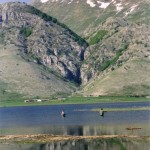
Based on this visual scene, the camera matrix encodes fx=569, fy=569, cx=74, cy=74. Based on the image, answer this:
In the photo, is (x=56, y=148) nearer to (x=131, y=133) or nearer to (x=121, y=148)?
(x=121, y=148)

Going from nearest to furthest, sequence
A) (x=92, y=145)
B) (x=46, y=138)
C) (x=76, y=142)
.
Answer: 1. (x=92, y=145)
2. (x=76, y=142)
3. (x=46, y=138)

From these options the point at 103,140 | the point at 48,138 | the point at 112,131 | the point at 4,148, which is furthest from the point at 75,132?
the point at 4,148

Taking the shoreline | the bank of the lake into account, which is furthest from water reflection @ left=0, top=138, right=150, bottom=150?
the shoreline

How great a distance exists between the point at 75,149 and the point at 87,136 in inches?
792

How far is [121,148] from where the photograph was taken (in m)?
79.2

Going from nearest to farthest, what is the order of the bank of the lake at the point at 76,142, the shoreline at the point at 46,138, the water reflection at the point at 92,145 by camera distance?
the water reflection at the point at 92,145, the bank of the lake at the point at 76,142, the shoreline at the point at 46,138

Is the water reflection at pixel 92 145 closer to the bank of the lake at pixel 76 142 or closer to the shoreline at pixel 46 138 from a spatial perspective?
the bank of the lake at pixel 76 142

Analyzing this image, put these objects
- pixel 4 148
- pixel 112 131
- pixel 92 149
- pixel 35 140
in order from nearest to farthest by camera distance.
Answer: pixel 92 149 → pixel 4 148 → pixel 35 140 → pixel 112 131

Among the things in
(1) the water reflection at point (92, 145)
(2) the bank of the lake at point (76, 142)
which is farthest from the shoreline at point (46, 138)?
(1) the water reflection at point (92, 145)

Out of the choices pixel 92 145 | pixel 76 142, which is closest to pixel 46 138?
pixel 76 142

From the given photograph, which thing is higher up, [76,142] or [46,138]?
[76,142]

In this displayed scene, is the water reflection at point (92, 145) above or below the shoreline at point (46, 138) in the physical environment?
above

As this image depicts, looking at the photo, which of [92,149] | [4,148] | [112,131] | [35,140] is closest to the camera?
[92,149]

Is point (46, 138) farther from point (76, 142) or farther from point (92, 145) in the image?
point (92, 145)
